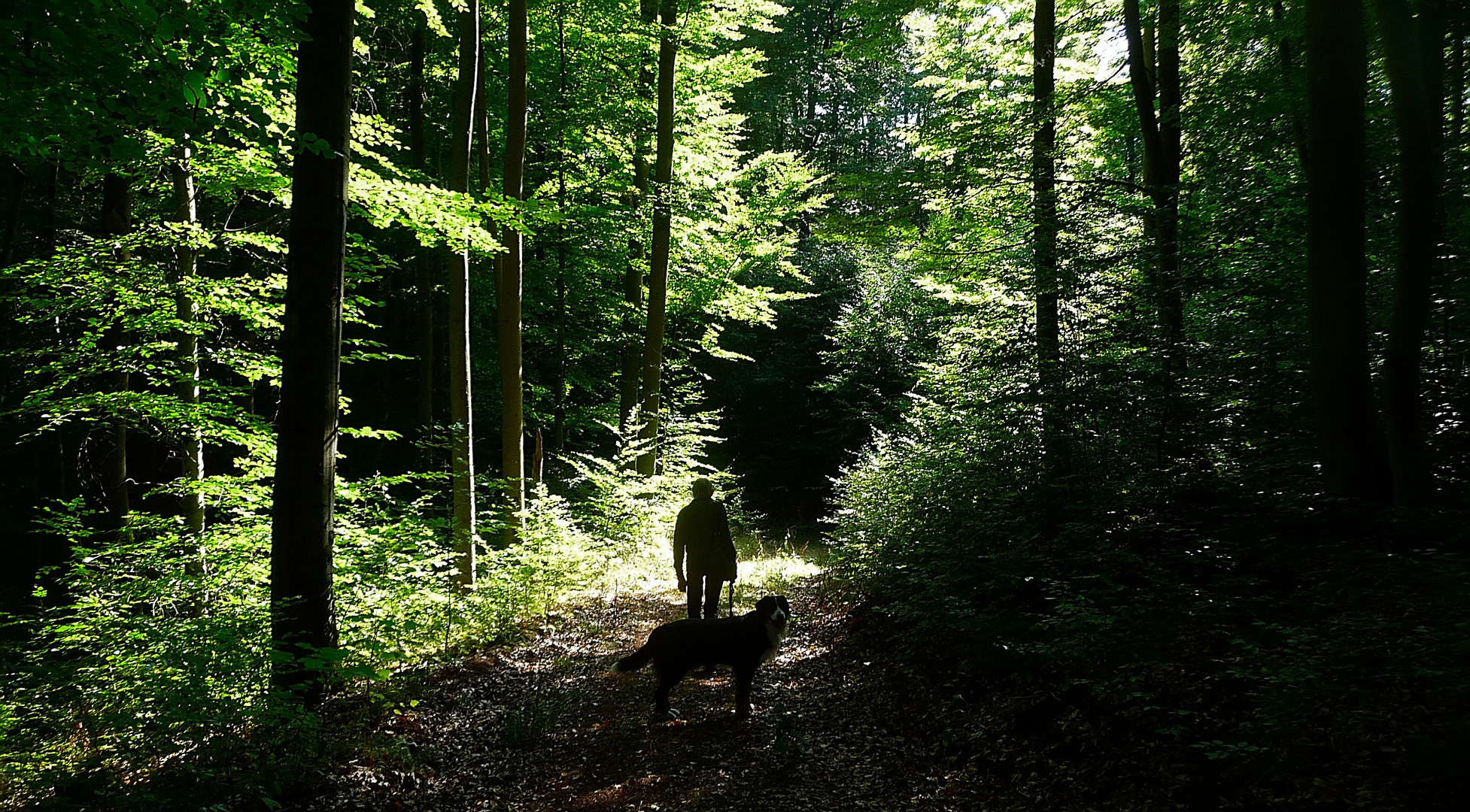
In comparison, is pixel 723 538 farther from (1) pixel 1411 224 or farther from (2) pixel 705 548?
(1) pixel 1411 224

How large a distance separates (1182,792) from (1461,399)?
5.48m

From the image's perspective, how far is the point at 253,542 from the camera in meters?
7.22

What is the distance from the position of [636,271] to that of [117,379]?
472 inches

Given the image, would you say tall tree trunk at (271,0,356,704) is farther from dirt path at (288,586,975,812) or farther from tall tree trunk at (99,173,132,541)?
tall tree trunk at (99,173,132,541)

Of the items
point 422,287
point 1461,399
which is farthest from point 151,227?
point 1461,399

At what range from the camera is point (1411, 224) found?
555 centimetres

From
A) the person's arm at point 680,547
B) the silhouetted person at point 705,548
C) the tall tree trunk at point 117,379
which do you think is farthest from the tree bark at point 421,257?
the silhouetted person at point 705,548

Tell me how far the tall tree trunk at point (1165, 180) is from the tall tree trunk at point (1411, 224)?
1753 millimetres

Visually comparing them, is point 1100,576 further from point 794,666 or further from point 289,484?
point 289,484

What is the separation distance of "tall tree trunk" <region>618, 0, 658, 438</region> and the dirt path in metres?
8.34

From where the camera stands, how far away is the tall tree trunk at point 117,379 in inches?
314

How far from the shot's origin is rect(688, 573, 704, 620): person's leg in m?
7.71

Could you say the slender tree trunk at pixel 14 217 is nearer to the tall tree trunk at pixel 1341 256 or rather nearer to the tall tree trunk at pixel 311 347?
the tall tree trunk at pixel 311 347

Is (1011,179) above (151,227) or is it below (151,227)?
above
